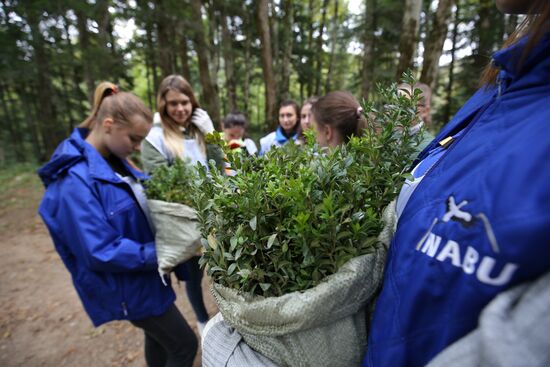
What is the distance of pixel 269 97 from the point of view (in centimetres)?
895

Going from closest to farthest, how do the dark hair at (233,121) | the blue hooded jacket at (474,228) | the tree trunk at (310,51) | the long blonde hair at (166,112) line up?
the blue hooded jacket at (474,228)
the long blonde hair at (166,112)
the dark hair at (233,121)
the tree trunk at (310,51)

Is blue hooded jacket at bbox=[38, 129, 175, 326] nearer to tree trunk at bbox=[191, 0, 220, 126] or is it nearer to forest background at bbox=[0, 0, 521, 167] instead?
forest background at bbox=[0, 0, 521, 167]

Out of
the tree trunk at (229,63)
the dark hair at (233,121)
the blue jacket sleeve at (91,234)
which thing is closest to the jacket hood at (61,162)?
the blue jacket sleeve at (91,234)

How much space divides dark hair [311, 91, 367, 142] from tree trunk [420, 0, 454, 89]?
14.9 ft

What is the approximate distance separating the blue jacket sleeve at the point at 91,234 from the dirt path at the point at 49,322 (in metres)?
2.01

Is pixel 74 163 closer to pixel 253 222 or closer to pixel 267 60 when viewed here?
pixel 253 222

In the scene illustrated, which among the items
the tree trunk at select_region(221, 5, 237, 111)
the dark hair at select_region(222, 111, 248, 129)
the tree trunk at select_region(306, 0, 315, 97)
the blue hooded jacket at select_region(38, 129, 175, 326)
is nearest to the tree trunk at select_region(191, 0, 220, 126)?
the tree trunk at select_region(221, 5, 237, 111)

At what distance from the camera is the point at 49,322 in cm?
445

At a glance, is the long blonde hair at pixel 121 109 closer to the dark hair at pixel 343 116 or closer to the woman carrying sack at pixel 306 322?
the dark hair at pixel 343 116

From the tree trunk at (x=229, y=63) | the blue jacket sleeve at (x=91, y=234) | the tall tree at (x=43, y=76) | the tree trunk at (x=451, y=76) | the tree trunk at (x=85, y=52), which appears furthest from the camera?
the tree trunk at (x=451, y=76)

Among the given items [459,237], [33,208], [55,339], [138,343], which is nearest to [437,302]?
[459,237]

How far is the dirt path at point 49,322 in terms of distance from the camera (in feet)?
12.4

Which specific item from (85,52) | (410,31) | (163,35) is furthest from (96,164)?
(85,52)

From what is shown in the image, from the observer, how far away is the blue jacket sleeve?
202 centimetres
